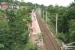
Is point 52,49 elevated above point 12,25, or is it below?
below

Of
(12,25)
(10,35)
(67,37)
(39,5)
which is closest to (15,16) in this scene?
(12,25)

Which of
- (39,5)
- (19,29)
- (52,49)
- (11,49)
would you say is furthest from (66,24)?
(39,5)

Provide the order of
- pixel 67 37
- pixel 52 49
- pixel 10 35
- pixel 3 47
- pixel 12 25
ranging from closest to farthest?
1. pixel 3 47
2. pixel 10 35
3. pixel 12 25
4. pixel 52 49
5. pixel 67 37

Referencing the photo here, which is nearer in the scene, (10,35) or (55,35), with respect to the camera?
(10,35)

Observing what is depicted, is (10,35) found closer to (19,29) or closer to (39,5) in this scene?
(19,29)

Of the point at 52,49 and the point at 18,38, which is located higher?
the point at 18,38

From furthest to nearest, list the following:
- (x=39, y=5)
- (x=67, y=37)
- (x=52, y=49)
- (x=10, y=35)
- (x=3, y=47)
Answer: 1. (x=39, y=5)
2. (x=67, y=37)
3. (x=52, y=49)
4. (x=10, y=35)
5. (x=3, y=47)

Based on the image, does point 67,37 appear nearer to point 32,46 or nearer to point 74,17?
point 74,17

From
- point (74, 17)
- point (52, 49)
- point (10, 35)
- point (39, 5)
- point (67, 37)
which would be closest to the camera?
point (10, 35)

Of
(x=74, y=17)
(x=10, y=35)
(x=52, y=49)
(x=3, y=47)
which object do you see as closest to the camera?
(x=3, y=47)

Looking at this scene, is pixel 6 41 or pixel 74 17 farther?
pixel 74 17
